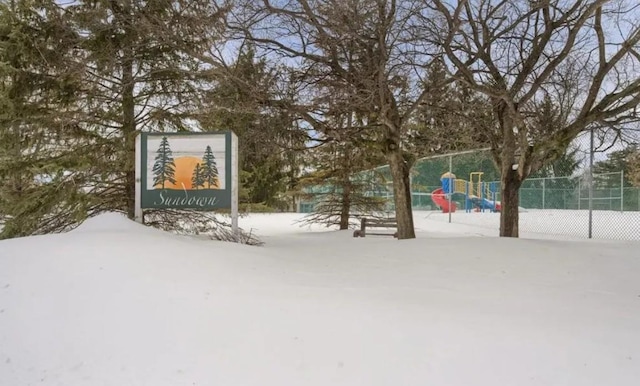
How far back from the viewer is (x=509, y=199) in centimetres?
938

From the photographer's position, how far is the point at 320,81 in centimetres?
953

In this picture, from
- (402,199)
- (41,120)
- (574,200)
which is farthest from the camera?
(574,200)

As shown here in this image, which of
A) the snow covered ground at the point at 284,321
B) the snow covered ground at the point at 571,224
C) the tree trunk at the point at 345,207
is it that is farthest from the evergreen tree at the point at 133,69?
the snow covered ground at the point at 571,224

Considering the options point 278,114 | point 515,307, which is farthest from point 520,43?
point 515,307

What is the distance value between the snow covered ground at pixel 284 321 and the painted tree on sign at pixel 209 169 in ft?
7.04

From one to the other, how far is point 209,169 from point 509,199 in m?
5.77

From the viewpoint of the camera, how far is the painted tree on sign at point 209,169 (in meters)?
7.78

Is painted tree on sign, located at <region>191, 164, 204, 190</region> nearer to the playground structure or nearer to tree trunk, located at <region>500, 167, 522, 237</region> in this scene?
tree trunk, located at <region>500, 167, 522, 237</region>

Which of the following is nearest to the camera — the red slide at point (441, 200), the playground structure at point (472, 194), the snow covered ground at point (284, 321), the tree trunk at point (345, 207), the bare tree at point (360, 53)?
the snow covered ground at point (284, 321)

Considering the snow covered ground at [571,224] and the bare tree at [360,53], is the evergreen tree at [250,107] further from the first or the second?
the snow covered ground at [571,224]

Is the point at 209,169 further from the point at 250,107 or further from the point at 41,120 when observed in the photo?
the point at 41,120

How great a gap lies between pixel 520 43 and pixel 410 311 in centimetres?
744

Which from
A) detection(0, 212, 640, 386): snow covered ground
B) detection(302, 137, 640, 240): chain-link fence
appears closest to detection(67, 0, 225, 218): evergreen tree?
detection(0, 212, 640, 386): snow covered ground

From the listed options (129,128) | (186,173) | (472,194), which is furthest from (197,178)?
(472,194)
